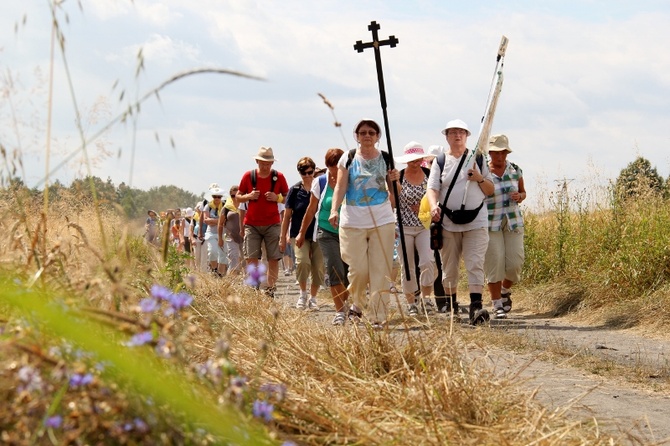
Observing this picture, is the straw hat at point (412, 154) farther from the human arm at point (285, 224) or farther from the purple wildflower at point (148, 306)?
the purple wildflower at point (148, 306)

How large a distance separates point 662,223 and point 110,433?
10641mm

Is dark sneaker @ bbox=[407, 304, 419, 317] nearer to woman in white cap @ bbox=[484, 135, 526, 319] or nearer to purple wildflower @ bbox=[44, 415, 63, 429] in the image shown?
woman in white cap @ bbox=[484, 135, 526, 319]

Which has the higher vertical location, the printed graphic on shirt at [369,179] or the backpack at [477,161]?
the backpack at [477,161]

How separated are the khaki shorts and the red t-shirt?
0.08 meters

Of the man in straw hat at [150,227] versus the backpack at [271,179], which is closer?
the man in straw hat at [150,227]

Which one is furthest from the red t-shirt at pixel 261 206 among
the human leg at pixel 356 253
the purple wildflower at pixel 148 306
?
the purple wildflower at pixel 148 306

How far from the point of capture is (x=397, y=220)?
11.5 meters

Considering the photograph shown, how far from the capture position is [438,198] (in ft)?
34.9

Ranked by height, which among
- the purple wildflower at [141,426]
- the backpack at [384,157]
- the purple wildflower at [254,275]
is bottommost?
the purple wildflower at [141,426]

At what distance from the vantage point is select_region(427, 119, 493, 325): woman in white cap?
34.3ft

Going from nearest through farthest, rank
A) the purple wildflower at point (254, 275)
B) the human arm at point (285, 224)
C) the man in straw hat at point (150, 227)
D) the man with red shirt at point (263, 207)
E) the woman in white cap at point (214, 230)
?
1. the purple wildflower at point (254, 275)
2. the man in straw hat at point (150, 227)
3. the human arm at point (285, 224)
4. the man with red shirt at point (263, 207)
5. the woman in white cap at point (214, 230)

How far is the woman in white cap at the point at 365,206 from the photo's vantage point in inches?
366

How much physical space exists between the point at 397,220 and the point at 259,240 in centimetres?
232

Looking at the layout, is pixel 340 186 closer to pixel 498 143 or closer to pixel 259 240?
pixel 498 143
